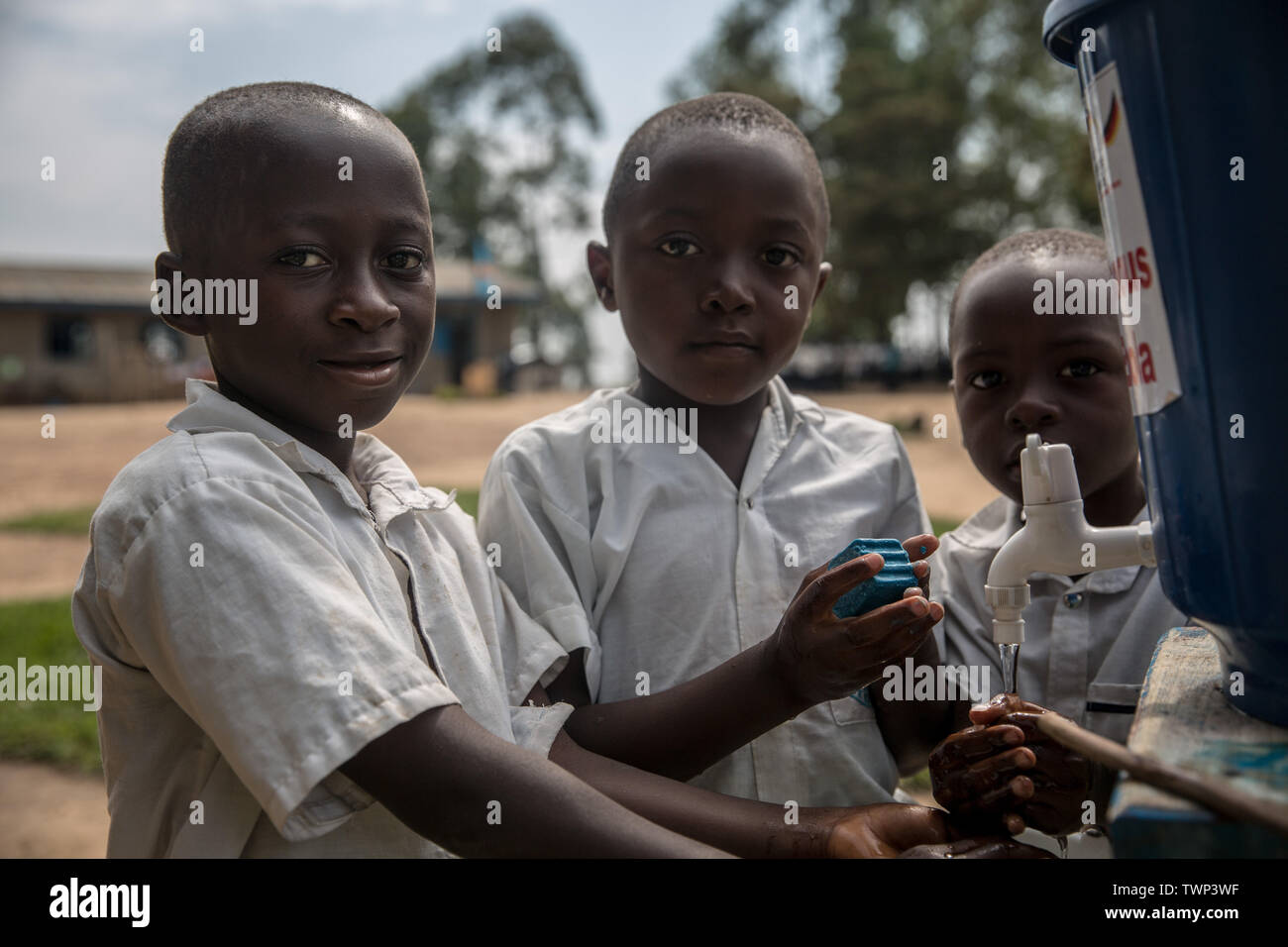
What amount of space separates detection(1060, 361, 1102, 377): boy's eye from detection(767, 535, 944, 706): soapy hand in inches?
27.6

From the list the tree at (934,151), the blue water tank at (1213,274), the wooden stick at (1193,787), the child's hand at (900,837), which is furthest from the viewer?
the tree at (934,151)

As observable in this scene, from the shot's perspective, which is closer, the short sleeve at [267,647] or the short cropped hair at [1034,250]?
the short sleeve at [267,647]

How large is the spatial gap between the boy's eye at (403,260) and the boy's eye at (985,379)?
1.13m

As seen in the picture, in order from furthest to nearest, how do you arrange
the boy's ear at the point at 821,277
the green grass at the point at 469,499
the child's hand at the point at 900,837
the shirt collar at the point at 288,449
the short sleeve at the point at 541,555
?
1. the green grass at the point at 469,499
2. the boy's ear at the point at 821,277
3. the short sleeve at the point at 541,555
4. the shirt collar at the point at 288,449
5. the child's hand at the point at 900,837

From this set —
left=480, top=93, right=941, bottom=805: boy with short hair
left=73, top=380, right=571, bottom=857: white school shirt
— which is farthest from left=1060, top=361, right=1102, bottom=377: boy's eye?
left=73, top=380, right=571, bottom=857: white school shirt

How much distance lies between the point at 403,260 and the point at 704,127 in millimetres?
764

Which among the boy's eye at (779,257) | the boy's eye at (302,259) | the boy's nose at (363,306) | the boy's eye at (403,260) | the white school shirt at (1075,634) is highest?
the boy's eye at (779,257)

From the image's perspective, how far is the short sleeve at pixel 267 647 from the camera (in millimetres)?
1213

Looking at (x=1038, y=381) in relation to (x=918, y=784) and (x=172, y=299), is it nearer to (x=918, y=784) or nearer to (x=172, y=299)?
(x=172, y=299)

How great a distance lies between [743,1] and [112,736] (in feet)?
103

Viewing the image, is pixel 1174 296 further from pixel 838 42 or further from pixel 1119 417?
pixel 838 42

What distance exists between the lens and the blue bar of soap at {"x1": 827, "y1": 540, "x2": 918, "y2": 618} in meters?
1.43

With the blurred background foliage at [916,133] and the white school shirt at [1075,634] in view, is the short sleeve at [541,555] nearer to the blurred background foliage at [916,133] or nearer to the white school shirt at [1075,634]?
the white school shirt at [1075,634]

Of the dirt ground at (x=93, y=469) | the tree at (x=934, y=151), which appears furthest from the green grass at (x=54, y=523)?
the tree at (x=934, y=151)
